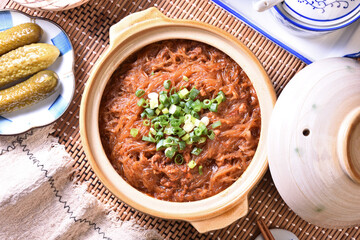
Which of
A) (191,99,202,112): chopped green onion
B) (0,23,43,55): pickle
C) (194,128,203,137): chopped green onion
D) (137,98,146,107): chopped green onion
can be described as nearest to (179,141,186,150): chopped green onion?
(194,128,203,137): chopped green onion

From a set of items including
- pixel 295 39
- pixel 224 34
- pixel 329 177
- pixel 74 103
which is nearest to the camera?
pixel 329 177

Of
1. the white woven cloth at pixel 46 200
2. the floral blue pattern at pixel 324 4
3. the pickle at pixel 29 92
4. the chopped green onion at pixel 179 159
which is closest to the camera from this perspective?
the floral blue pattern at pixel 324 4

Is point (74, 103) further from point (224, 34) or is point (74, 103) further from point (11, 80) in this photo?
point (224, 34)

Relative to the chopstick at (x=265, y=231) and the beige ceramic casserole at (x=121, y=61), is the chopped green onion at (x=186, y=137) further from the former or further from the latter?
the chopstick at (x=265, y=231)

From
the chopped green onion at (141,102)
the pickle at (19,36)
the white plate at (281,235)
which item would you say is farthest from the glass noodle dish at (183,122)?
the pickle at (19,36)

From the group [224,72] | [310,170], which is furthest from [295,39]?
[310,170]

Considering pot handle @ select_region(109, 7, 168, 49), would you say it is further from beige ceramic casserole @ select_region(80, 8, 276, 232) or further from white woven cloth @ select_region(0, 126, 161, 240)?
white woven cloth @ select_region(0, 126, 161, 240)

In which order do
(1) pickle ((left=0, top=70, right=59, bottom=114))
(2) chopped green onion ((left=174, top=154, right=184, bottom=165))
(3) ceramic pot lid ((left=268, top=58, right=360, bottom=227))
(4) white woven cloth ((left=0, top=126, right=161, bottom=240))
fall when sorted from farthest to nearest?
(4) white woven cloth ((left=0, top=126, right=161, bottom=240)) < (1) pickle ((left=0, top=70, right=59, bottom=114)) < (2) chopped green onion ((left=174, top=154, right=184, bottom=165)) < (3) ceramic pot lid ((left=268, top=58, right=360, bottom=227))
